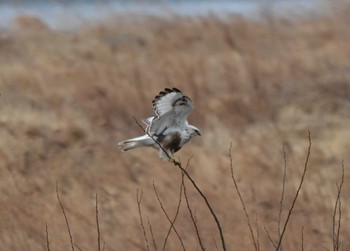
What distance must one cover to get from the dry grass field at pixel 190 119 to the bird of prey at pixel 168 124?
2.42 m

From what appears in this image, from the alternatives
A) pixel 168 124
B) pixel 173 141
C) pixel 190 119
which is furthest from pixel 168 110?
pixel 190 119

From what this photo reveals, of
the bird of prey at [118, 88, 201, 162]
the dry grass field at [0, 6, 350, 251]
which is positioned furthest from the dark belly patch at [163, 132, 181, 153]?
the dry grass field at [0, 6, 350, 251]

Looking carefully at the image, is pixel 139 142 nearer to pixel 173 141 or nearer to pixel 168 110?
pixel 173 141

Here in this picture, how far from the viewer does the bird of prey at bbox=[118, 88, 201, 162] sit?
5.23 meters

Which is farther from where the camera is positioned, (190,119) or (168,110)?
(190,119)

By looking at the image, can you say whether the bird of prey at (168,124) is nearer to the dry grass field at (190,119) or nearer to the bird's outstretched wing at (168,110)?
the bird's outstretched wing at (168,110)

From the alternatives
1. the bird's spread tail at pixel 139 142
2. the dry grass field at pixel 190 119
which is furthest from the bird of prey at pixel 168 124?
the dry grass field at pixel 190 119

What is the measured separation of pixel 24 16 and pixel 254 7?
8.95 feet

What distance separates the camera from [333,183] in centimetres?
968

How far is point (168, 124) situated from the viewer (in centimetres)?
550

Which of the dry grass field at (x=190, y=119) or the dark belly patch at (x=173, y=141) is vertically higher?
the dry grass field at (x=190, y=119)

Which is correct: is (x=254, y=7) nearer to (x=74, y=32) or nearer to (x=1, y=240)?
(x=74, y=32)

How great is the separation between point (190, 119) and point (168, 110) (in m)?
5.21

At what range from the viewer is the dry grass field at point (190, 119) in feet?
28.7
